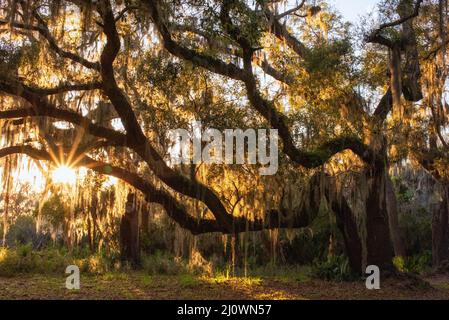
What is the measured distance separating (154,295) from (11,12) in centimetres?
557

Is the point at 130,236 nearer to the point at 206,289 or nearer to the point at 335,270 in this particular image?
the point at 206,289

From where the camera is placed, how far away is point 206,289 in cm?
1109

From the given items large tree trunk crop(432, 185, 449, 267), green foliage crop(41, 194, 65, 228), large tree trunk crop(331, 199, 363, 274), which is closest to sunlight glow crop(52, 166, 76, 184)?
green foliage crop(41, 194, 65, 228)

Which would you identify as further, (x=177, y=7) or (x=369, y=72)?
(x=369, y=72)

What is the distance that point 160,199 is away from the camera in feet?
38.1

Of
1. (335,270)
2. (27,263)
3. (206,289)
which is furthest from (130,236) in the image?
(335,270)

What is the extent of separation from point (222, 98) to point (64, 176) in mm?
4100

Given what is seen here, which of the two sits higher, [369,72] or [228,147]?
[369,72]

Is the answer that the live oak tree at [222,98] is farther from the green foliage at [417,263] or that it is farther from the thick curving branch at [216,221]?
the green foliage at [417,263]

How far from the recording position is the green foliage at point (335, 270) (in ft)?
44.1

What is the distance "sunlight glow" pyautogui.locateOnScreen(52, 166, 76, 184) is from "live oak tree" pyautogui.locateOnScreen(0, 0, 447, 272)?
2.01ft

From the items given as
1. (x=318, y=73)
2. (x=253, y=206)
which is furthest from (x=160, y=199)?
(x=318, y=73)
